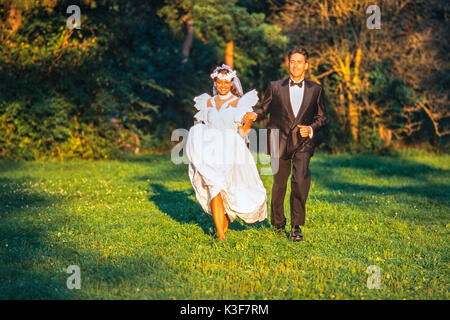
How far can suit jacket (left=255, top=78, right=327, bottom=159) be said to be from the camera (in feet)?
24.7

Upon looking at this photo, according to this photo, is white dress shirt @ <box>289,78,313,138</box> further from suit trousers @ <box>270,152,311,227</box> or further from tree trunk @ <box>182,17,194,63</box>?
tree trunk @ <box>182,17,194,63</box>

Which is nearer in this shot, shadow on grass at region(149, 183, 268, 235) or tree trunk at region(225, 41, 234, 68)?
shadow on grass at region(149, 183, 268, 235)

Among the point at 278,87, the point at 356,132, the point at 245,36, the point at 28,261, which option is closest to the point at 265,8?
the point at 245,36

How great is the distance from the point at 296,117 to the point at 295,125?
3.9 inches

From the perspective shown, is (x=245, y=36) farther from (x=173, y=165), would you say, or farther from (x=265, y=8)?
(x=173, y=165)

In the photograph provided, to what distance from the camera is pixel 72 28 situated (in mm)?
18547

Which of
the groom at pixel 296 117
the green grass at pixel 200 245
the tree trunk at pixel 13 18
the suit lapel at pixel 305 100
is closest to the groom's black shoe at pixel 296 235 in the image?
the groom at pixel 296 117

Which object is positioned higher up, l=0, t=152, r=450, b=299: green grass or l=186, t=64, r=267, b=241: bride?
l=186, t=64, r=267, b=241: bride

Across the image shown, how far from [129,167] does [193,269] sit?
34.9 ft

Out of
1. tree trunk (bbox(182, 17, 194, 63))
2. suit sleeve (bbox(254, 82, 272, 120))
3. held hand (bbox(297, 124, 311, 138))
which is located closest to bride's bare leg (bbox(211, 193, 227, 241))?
suit sleeve (bbox(254, 82, 272, 120))

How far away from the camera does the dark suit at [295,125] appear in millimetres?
7535

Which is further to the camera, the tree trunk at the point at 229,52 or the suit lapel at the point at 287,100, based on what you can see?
the tree trunk at the point at 229,52

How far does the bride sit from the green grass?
0.43m

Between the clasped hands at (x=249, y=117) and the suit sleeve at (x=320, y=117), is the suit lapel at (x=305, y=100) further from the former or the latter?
the clasped hands at (x=249, y=117)
